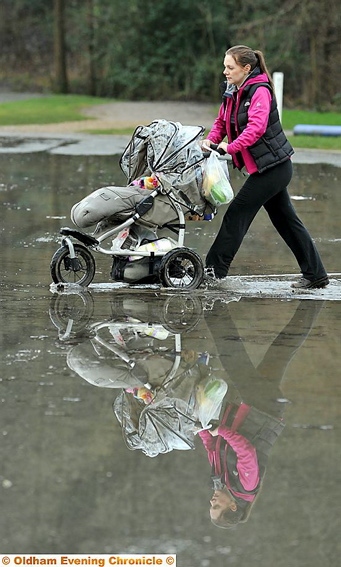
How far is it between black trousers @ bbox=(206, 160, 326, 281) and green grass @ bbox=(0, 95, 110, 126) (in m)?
18.3

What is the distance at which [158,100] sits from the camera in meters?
38.1

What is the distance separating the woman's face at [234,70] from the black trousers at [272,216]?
0.75 metres

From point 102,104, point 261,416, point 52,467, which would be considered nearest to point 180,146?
point 261,416

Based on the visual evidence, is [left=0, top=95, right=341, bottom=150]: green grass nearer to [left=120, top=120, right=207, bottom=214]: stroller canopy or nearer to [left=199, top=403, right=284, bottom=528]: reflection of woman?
[left=120, top=120, right=207, bottom=214]: stroller canopy

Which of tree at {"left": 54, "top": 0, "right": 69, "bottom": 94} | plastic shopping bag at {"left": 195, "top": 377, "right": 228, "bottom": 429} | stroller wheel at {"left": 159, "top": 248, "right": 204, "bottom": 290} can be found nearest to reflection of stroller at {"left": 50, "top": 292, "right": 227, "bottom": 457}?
plastic shopping bag at {"left": 195, "top": 377, "right": 228, "bottom": 429}

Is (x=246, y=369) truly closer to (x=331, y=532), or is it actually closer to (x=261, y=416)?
(x=261, y=416)

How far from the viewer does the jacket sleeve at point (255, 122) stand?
9.09 metres

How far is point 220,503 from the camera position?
5008mm

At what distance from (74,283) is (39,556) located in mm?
5297

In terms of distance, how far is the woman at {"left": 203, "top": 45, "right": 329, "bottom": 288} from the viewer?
29.9 feet

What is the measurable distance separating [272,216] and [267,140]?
2.53 feet

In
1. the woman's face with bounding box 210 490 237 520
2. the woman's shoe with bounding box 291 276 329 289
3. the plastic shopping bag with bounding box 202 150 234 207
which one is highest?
the woman's face with bounding box 210 490 237 520

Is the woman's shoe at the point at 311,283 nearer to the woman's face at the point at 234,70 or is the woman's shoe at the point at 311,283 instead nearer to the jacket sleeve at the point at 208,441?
the woman's face at the point at 234,70

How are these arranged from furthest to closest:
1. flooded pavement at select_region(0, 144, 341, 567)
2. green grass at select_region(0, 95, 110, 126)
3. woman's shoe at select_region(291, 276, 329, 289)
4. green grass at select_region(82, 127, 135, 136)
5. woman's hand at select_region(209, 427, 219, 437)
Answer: green grass at select_region(0, 95, 110, 126) → green grass at select_region(82, 127, 135, 136) → woman's shoe at select_region(291, 276, 329, 289) → woman's hand at select_region(209, 427, 219, 437) → flooded pavement at select_region(0, 144, 341, 567)
